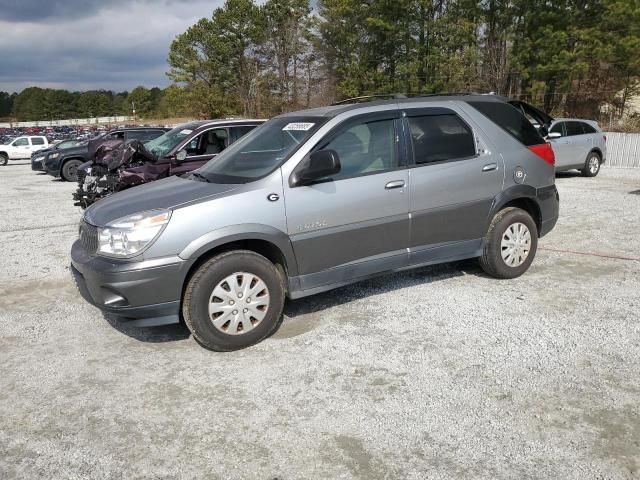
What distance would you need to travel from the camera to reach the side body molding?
3.78m

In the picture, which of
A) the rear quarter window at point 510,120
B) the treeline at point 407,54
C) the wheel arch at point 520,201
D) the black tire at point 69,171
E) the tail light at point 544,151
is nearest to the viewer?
the wheel arch at point 520,201

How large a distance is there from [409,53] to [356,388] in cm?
3800

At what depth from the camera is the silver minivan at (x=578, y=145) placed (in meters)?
13.3

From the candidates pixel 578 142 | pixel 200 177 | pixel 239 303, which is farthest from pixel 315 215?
pixel 578 142

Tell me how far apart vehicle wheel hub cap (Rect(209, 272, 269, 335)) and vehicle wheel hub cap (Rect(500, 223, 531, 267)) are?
261 centimetres

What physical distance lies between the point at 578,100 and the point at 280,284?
82.5ft

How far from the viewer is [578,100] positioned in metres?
24.8

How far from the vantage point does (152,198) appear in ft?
13.5

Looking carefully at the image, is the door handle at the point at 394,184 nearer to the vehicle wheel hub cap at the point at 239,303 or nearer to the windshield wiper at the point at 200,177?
the vehicle wheel hub cap at the point at 239,303

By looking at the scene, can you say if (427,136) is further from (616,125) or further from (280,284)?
(616,125)

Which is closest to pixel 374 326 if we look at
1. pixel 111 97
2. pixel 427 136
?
pixel 427 136

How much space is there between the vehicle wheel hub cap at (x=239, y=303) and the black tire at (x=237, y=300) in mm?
19

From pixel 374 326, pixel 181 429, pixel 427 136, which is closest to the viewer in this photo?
pixel 181 429

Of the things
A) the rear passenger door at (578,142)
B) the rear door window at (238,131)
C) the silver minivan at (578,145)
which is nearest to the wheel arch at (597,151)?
the silver minivan at (578,145)
